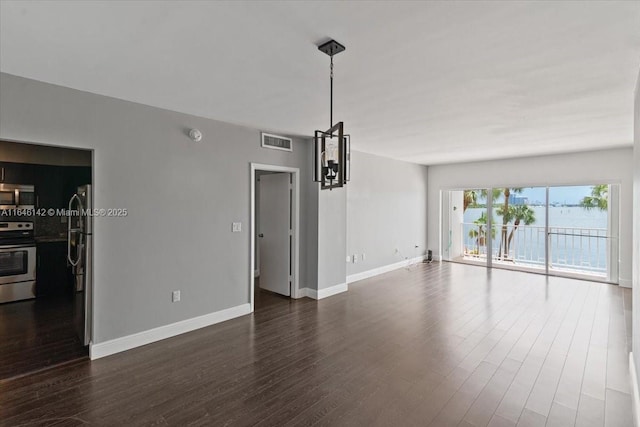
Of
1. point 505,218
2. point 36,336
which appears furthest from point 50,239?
point 505,218

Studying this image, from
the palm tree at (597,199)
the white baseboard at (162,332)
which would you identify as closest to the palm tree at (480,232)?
the palm tree at (597,199)

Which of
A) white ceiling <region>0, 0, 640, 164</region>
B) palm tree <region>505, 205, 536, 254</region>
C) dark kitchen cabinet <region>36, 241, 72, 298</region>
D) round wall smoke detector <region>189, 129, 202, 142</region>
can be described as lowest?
dark kitchen cabinet <region>36, 241, 72, 298</region>

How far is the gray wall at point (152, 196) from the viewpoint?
286 centimetres

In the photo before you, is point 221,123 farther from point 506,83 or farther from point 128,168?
point 506,83

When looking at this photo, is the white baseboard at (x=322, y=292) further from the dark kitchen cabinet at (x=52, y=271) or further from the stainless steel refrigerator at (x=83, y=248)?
the dark kitchen cabinet at (x=52, y=271)

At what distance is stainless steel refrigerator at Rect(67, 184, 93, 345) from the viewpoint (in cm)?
305

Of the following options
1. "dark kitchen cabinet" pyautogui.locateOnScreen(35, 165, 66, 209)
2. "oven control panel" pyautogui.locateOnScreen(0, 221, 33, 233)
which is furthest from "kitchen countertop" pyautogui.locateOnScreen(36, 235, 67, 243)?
"dark kitchen cabinet" pyautogui.locateOnScreen(35, 165, 66, 209)

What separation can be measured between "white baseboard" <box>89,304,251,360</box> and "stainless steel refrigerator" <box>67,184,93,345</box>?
0.62 feet

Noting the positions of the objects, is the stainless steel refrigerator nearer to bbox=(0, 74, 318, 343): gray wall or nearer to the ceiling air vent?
bbox=(0, 74, 318, 343): gray wall

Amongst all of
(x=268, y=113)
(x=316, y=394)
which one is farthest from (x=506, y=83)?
(x=316, y=394)

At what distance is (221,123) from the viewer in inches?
158

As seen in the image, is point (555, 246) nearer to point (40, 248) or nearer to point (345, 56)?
point (345, 56)

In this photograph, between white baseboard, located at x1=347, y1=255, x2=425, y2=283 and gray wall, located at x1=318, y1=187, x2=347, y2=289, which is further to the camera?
white baseboard, located at x1=347, y1=255, x2=425, y2=283

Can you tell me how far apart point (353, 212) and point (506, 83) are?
3.74 meters
